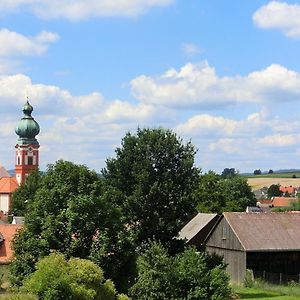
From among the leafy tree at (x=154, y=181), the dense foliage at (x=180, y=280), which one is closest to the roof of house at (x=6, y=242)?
the leafy tree at (x=154, y=181)

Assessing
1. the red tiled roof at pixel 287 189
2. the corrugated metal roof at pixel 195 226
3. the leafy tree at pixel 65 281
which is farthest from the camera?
the red tiled roof at pixel 287 189

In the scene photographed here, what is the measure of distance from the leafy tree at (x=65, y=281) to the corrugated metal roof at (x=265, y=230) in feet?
73.1

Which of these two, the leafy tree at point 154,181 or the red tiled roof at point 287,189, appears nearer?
the leafy tree at point 154,181

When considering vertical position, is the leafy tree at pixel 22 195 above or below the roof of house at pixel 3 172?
below

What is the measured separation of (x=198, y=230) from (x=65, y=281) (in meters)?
33.4

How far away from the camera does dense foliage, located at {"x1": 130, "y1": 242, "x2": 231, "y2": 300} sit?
109ft

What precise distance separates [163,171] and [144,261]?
28.1 ft

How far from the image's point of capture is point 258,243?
47.5 m

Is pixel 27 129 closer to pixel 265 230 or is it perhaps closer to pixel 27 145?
pixel 27 145

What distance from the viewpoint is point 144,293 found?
34.0m

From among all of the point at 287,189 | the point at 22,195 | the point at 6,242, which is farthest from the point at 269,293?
the point at 287,189

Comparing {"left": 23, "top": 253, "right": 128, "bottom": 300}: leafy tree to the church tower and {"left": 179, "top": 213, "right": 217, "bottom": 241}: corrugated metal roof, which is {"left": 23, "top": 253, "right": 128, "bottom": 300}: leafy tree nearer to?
{"left": 179, "top": 213, "right": 217, "bottom": 241}: corrugated metal roof

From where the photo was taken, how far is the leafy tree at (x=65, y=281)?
24.7m

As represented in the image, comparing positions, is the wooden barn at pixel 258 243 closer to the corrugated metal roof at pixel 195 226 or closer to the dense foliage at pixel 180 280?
the corrugated metal roof at pixel 195 226
